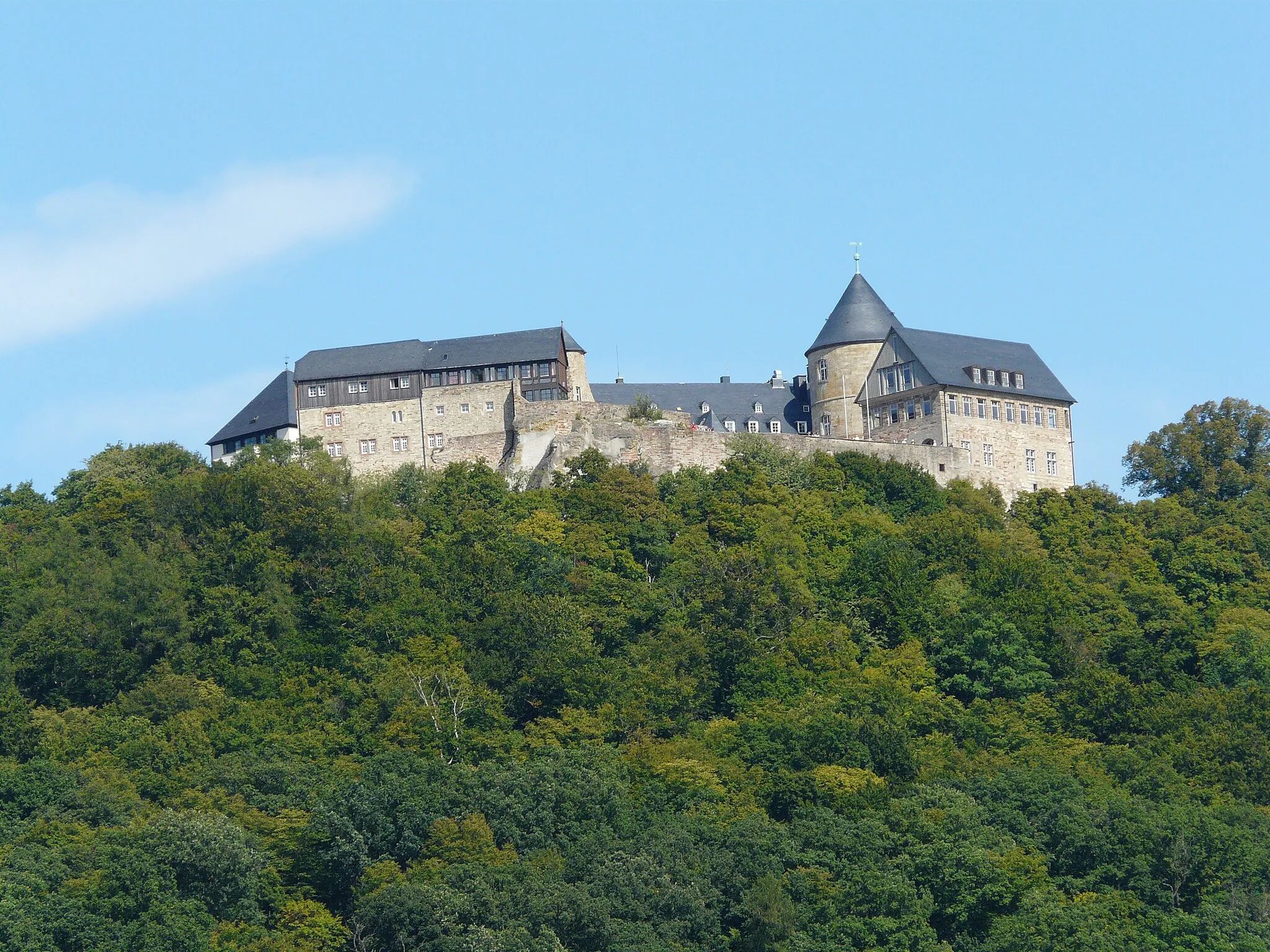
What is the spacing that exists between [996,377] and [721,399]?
1069 centimetres

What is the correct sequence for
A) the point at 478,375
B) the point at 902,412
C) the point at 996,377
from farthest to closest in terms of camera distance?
the point at 996,377
the point at 902,412
the point at 478,375

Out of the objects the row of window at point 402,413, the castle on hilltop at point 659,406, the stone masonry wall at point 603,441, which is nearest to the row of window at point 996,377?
the castle on hilltop at point 659,406

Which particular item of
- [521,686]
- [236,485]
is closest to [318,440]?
[236,485]

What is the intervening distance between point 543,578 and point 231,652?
31.5ft

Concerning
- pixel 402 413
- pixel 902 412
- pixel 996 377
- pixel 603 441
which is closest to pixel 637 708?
pixel 603 441

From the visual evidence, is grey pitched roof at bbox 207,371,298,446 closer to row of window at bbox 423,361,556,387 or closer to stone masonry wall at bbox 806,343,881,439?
row of window at bbox 423,361,556,387

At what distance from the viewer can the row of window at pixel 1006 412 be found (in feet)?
284

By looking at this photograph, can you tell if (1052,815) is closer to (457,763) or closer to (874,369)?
(457,763)

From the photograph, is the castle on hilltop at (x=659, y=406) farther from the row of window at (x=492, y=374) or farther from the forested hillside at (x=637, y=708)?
the forested hillside at (x=637, y=708)

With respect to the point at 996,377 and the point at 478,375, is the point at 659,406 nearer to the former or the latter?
the point at 478,375

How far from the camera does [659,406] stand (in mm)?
91125

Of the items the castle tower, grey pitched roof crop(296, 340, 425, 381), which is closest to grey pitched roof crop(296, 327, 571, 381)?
grey pitched roof crop(296, 340, 425, 381)

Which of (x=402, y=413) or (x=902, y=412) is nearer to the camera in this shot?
(x=402, y=413)

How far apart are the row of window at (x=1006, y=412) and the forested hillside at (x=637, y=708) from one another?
3.33 meters
